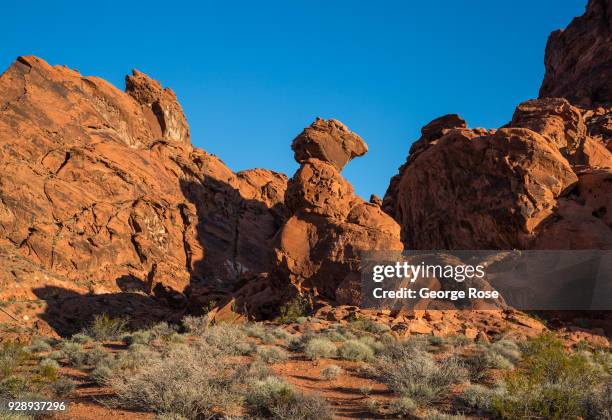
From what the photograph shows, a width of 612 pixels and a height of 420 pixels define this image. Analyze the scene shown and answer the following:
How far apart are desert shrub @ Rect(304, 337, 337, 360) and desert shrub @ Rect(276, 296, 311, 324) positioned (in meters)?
6.53

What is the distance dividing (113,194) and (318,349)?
41.8 m

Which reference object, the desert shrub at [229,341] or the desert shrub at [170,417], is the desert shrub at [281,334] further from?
the desert shrub at [170,417]

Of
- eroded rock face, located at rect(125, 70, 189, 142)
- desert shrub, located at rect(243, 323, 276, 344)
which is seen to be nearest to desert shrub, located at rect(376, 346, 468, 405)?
desert shrub, located at rect(243, 323, 276, 344)

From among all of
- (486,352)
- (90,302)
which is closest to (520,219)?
(486,352)

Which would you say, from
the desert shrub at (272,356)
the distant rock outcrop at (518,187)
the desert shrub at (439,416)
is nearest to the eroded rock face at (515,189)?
the distant rock outcrop at (518,187)

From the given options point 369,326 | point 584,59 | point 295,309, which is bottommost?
point 369,326

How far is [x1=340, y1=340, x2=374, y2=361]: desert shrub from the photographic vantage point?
11.7 m

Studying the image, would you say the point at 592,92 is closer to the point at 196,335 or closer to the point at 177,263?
the point at 177,263

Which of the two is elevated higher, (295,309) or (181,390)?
(295,309)

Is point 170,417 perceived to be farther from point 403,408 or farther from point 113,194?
point 113,194

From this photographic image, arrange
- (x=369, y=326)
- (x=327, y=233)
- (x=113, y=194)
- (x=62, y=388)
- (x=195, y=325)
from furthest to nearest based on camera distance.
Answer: (x=113, y=194) < (x=327, y=233) < (x=195, y=325) < (x=369, y=326) < (x=62, y=388)

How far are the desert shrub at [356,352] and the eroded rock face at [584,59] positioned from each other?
47304 millimetres

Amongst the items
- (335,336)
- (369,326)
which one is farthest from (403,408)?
(369,326)

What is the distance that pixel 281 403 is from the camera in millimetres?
7273
